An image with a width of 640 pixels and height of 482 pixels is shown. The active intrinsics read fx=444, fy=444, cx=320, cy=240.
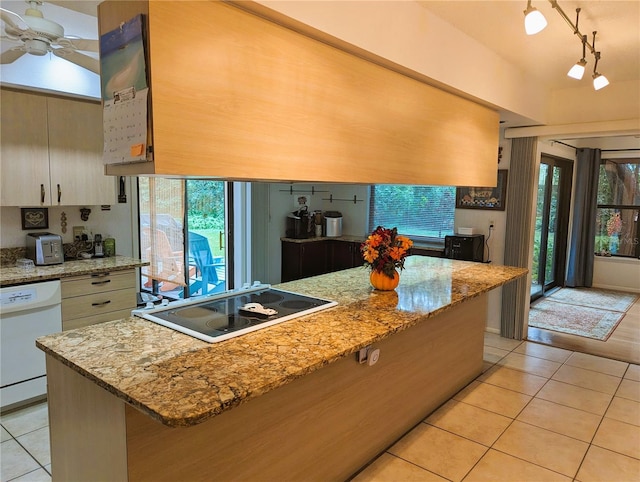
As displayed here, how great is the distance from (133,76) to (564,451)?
309 centimetres

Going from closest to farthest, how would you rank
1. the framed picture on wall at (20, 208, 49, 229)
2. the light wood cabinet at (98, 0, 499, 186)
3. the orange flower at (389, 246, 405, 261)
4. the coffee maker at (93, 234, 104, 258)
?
1. the light wood cabinet at (98, 0, 499, 186)
2. the orange flower at (389, 246, 405, 261)
3. the framed picture on wall at (20, 208, 49, 229)
4. the coffee maker at (93, 234, 104, 258)

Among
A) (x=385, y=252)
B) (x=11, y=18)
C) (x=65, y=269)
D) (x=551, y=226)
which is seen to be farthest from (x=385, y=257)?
(x=551, y=226)

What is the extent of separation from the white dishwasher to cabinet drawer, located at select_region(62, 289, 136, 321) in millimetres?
79

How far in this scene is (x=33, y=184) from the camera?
3.36 meters

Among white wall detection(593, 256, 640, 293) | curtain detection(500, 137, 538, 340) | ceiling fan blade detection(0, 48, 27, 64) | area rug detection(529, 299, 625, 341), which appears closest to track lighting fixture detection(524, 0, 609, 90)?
curtain detection(500, 137, 538, 340)

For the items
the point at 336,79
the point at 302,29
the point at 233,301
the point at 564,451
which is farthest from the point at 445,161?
the point at 564,451

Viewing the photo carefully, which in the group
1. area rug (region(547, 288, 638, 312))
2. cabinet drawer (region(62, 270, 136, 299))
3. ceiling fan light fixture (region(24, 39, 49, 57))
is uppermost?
ceiling fan light fixture (region(24, 39, 49, 57))

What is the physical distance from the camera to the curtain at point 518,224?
15.1 feet

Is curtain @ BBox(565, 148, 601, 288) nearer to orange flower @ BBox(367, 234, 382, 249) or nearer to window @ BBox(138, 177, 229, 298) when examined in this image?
window @ BBox(138, 177, 229, 298)

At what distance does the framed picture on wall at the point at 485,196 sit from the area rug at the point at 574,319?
164 centimetres

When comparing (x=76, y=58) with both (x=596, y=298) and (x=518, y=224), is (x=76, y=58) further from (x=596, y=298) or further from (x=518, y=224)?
(x=596, y=298)

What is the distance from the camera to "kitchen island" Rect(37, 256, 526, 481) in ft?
4.96

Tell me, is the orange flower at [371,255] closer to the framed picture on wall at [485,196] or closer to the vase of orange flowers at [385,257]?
the vase of orange flowers at [385,257]

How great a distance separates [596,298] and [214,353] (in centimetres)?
677
